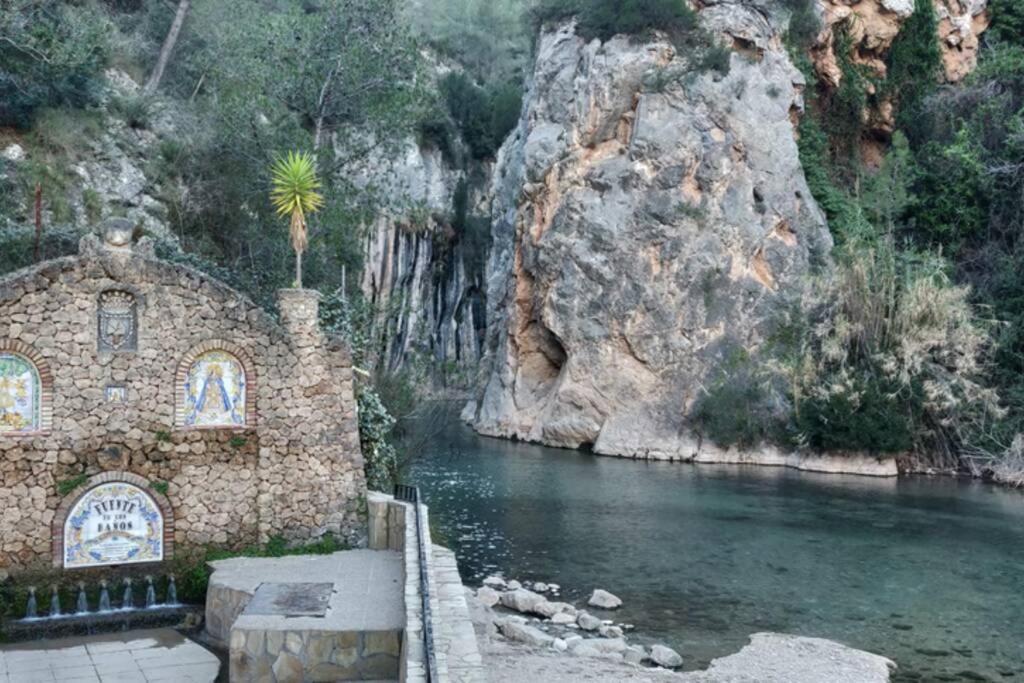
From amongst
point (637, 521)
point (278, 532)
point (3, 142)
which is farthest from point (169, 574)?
point (3, 142)

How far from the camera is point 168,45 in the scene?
32844 mm

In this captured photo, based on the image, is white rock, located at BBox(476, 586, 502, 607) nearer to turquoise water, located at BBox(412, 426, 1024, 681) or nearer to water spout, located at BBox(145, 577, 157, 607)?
turquoise water, located at BBox(412, 426, 1024, 681)

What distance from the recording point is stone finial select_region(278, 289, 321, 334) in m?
14.0

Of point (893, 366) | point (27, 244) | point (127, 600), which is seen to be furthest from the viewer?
point (893, 366)

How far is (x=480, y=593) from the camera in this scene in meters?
16.4

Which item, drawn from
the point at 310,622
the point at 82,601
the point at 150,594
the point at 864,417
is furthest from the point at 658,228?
the point at 310,622

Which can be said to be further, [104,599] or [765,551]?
[765,551]

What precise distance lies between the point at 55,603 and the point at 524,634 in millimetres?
6362

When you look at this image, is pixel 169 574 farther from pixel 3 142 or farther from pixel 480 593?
pixel 3 142

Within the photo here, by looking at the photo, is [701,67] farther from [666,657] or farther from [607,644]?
[666,657]

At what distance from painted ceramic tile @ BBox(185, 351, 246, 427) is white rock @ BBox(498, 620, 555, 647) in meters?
4.92

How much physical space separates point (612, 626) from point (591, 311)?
2513 cm

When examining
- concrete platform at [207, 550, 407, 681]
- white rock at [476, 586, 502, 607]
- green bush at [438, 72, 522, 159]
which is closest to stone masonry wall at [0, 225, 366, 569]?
concrete platform at [207, 550, 407, 681]

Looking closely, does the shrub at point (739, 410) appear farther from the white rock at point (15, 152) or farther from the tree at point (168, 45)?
the white rock at point (15, 152)
